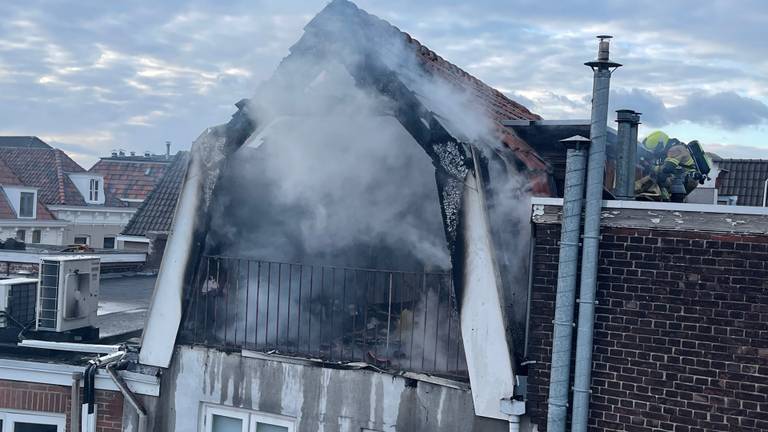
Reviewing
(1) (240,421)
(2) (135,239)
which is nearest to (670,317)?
(1) (240,421)

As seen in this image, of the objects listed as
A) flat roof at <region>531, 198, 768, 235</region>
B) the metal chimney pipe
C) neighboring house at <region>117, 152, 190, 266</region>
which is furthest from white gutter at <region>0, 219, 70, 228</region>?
flat roof at <region>531, 198, 768, 235</region>

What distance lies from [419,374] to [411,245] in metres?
1.95

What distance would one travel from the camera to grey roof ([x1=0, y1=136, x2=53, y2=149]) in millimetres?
66562

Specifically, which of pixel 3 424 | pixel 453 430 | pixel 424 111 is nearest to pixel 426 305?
pixel 453 430

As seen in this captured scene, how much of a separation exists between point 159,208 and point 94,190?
687 inches

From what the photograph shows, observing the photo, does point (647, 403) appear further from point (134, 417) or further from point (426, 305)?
point (134, 417)

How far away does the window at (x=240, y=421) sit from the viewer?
26.4 feet

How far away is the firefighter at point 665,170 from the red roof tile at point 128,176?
4179cm

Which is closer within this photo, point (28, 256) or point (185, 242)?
point (185, 242)

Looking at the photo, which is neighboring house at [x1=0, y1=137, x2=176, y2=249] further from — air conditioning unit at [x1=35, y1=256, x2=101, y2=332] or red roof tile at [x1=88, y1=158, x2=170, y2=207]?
air conditioning unit at [x1=35, y1=256, x2=101, y2=332]

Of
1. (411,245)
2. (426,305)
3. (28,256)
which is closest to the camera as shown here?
A: (426,305)

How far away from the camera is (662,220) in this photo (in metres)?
6.32

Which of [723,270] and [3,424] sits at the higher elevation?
[723,270]

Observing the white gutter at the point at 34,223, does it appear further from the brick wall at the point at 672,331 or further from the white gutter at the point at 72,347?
the brick wall at the point at 672,331
